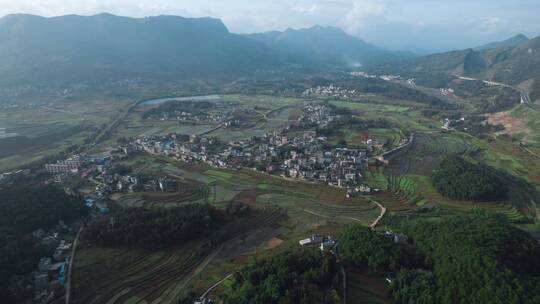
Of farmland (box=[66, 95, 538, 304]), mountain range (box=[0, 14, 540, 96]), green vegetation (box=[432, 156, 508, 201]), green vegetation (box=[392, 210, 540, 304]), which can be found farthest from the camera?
mountain range (box=[0, 14, 540, 96])

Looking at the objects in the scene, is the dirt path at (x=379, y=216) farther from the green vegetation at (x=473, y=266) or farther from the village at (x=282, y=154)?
the green vegetation at (x=473, y=266)

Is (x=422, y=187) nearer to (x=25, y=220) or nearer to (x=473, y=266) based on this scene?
(x=473, y=266)

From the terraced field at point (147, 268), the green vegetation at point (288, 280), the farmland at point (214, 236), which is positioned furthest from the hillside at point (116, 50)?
the green vegetation at point (288, 280)

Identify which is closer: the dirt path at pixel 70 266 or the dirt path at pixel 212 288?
the dirt path at pixel 212 288

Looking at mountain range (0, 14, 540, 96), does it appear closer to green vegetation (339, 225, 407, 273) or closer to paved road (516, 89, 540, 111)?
paved road (516, 89, 540, 111)

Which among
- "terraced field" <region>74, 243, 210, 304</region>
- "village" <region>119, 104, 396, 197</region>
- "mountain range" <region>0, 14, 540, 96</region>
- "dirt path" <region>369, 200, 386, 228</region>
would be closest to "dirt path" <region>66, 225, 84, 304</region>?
"terraced field" <region>74, 243, 210, 304</region>

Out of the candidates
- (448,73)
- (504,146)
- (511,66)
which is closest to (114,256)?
(504,146)
